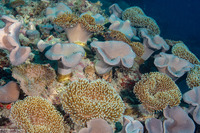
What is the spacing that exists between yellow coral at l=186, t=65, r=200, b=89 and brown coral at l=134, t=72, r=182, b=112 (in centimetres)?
113

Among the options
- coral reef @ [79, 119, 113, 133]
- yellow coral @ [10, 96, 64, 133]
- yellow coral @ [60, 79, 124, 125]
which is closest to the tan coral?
yellow coral @ [60, 79, 124, 125]

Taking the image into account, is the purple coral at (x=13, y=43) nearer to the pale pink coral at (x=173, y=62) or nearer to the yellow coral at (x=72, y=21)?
the yellow coral at (x=72, y=21)

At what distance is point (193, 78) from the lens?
4.51 metres

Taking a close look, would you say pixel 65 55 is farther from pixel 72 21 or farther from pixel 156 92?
pixel 156 92

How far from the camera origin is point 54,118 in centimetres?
260

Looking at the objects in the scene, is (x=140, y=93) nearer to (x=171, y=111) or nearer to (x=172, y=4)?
(x=171, y=111)

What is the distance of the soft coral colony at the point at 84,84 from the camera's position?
2.59 metres

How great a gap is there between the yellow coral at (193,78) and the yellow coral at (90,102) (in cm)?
298

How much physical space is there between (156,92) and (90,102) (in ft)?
6.64

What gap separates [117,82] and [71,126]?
81.8 inches

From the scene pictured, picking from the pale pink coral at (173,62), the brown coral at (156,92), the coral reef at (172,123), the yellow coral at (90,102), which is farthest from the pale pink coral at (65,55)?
the pale pink coral at (173,62)

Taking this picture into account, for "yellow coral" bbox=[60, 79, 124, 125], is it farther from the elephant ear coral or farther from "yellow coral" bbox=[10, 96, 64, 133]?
the elephant ear coral

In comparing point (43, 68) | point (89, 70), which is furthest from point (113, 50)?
point (43, 68)

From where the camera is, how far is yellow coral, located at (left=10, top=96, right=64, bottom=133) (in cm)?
236
